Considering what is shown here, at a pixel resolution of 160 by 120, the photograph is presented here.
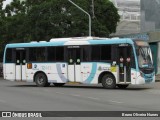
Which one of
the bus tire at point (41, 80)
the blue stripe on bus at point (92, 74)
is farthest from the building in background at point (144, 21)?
the blue stripe on bus at point (92, 74)

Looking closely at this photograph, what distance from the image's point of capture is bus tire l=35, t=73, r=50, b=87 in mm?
29703

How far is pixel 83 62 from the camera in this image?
2752 centimetres

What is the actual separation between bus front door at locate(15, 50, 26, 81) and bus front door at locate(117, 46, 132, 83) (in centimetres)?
766

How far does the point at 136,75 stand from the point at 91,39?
4126 millimetres

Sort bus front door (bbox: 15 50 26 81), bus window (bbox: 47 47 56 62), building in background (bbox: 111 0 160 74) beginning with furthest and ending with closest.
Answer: building in background (bbox: 111 0 160 74)
bus front door (bbox: 15 50 26 81)
bus window (bbox: 47 47 56 62)

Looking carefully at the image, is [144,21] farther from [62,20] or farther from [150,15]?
[62,20]

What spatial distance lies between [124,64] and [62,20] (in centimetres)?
2135

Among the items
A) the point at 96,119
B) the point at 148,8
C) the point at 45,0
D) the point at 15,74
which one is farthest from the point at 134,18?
the point at 96,119

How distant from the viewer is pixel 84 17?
4603cm

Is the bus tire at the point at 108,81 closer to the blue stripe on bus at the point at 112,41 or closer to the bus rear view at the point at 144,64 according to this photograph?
the bus rear view at the point at 144,64

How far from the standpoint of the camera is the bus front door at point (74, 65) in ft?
91.1

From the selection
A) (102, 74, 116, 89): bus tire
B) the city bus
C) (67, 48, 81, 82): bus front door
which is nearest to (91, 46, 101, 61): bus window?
the city bus

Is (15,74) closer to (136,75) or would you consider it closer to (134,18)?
(136,75)

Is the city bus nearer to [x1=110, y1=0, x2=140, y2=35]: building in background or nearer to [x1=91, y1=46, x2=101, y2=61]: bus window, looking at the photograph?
[x1=91, y1=46, x2=101, y2=61]: bus window
